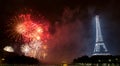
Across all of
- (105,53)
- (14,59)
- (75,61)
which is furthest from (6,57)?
(105,53)

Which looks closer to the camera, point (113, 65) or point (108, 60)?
point (113, 65)

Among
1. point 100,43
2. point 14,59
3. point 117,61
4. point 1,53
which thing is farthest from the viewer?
point 117,61

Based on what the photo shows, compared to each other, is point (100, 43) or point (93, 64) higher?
point (100, 43)

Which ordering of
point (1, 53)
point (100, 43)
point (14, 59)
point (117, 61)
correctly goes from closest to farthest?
point (1, 53)
point (14, 59)
point (100, 43)
point (117, 61)

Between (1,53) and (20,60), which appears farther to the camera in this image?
(20,60)

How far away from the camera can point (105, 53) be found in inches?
4619

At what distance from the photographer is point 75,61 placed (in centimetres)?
12100

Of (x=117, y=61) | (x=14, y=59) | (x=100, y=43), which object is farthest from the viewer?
(x=117, y=61)

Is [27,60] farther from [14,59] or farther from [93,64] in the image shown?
[93,64]

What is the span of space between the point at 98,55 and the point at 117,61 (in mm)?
8573

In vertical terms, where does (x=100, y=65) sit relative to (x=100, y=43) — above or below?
below

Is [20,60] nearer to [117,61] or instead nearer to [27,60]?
[27,60]

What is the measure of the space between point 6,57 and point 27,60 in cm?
863

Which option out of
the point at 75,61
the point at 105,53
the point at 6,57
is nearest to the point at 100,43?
the point at 105,53
